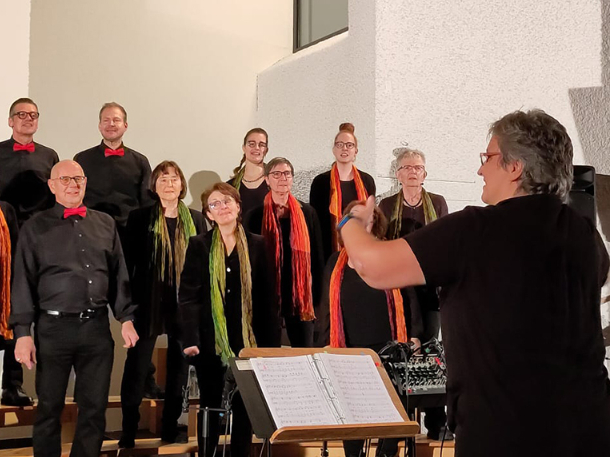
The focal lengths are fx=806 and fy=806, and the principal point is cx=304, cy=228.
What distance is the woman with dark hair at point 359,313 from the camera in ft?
13.1

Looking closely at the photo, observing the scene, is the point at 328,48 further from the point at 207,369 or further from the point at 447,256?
the point at 447,256

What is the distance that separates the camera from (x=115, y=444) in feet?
13.8

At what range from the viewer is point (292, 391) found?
7.17 feet

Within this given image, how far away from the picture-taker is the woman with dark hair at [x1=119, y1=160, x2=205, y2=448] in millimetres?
4184

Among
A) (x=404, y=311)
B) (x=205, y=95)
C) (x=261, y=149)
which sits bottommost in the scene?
(x=404, y=311)

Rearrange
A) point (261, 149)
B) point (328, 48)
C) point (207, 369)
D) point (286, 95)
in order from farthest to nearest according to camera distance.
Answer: point (286, 95)
point (328, 48)
point (261, 149)
point (207, 369)

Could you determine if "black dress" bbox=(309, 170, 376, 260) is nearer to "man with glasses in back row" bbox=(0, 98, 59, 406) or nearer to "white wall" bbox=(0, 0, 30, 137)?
"man with glasses in back row" bbox=(0, 98, 59, 406)

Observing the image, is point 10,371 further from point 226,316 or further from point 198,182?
point 198,182

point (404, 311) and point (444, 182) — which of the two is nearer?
point (404, 311)

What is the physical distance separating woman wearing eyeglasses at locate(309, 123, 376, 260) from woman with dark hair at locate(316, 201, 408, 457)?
88cm

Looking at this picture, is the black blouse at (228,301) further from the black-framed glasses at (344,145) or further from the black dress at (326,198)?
the black-framed glasses at (344,145)

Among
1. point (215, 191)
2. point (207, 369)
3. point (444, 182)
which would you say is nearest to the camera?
point (207, 369)

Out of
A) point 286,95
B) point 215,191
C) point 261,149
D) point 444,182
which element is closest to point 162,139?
point 286,95

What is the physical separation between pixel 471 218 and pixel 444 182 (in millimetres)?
4433
